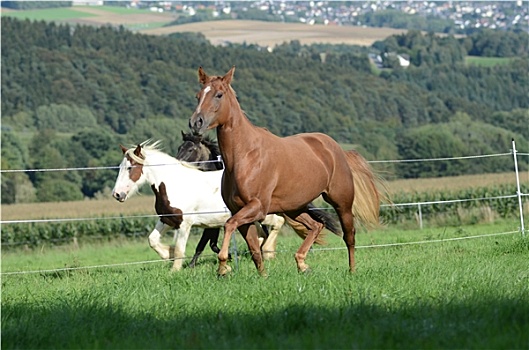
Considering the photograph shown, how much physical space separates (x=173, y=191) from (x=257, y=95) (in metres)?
87.6

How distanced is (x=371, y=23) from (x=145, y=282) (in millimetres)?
190000

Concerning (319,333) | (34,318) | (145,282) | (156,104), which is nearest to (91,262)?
(145,282)

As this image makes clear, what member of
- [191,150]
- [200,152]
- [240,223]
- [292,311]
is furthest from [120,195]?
[292,311]

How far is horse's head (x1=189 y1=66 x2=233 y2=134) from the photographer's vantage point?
9.38 m

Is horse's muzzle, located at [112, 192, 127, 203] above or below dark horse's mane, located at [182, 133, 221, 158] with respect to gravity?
below

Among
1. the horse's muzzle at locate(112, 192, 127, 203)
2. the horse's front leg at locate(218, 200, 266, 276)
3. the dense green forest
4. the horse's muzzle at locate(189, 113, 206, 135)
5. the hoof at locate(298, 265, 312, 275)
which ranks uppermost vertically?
the horse's muzzle at locate(189, 113, 206, 135)

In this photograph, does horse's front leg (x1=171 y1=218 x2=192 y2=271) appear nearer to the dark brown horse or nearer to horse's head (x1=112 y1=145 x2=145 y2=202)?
horse's head (x1=112 y1=145 x2=145 y2=202)

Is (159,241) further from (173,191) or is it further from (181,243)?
(173,191)

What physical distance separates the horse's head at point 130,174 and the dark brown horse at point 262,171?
12.8 ft

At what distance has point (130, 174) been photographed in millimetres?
14211

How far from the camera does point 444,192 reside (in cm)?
3375

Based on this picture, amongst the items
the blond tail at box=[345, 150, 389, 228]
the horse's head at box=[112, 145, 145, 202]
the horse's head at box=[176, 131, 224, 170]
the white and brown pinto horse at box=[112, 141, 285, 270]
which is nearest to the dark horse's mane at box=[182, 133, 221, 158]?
the horse's head at box=[176, 131, 224, 170]

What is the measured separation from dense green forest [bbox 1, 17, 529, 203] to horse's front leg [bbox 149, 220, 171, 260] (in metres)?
47.5

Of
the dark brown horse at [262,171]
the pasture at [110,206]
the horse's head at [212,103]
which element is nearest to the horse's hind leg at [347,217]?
the dark brown horse at [262,171]
